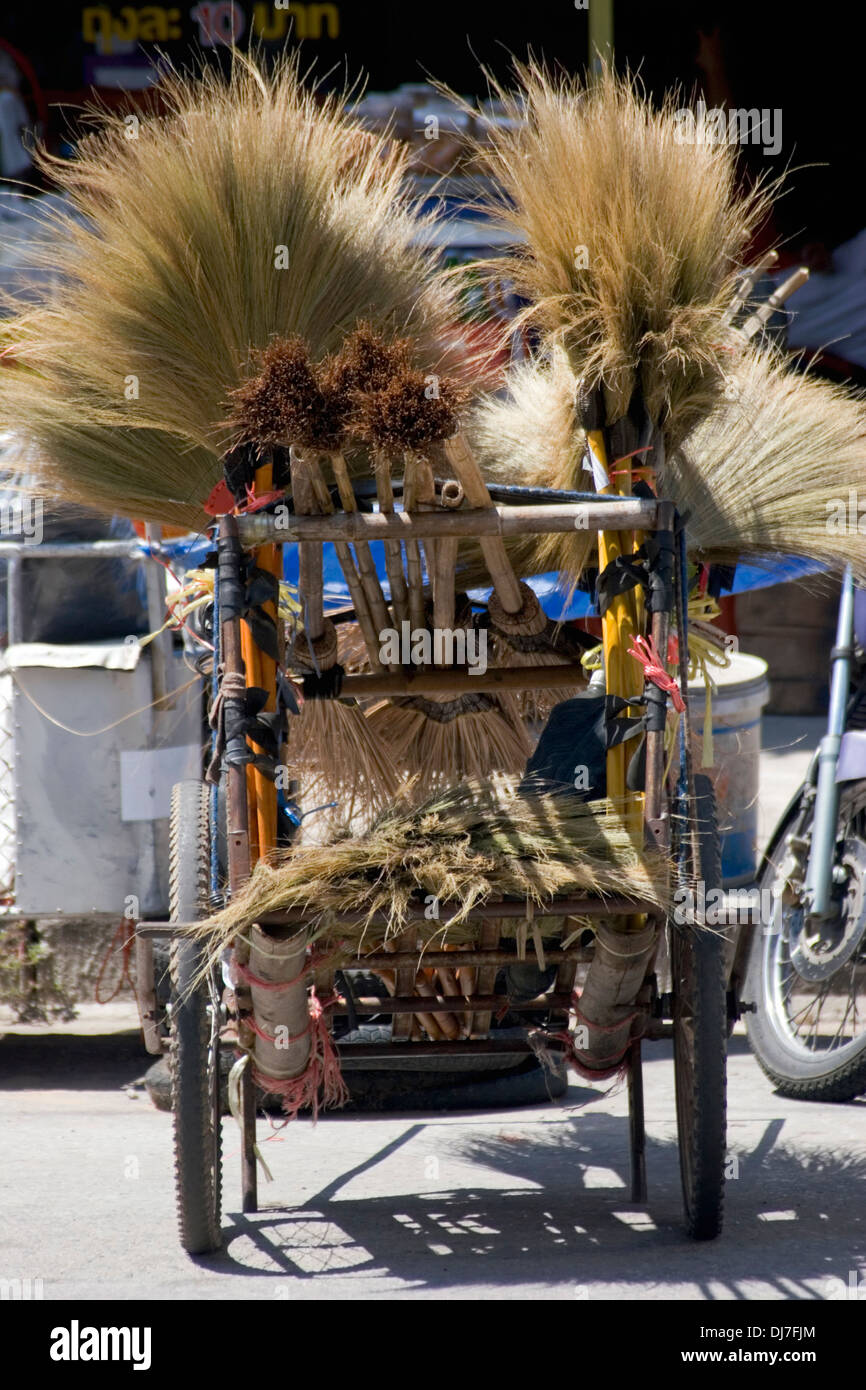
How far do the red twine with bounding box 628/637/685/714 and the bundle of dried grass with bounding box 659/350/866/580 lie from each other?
522mm

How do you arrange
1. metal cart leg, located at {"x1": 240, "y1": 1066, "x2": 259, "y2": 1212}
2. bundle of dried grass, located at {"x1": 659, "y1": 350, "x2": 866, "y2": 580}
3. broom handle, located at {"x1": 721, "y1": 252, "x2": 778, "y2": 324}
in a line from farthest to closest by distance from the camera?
bundle of dried grass, located at {"x1": 659, "y1": 350, "x2": 866, "y2": 580} → metal cart leg, located at {"x1": 240, "y1": 1066, "x2": 259, "y2": 1212} → broom handle, located at {"x1": 721, "y1": 252, "x2": 778, "y2": 324}

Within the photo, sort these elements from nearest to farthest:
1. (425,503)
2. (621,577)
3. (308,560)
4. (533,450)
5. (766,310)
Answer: (425,503) < (621,577) < (308,560) < (533,450) < (766,310)

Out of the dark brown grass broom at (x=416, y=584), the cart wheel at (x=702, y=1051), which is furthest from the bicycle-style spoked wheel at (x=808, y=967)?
the cart wheel at (x=702, y=1051)

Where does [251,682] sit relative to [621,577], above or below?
below

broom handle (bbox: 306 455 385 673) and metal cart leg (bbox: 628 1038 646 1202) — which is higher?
broom handle (bbox: 306 455 385 673)

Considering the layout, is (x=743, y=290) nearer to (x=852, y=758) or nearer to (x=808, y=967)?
(x=852, y=758)

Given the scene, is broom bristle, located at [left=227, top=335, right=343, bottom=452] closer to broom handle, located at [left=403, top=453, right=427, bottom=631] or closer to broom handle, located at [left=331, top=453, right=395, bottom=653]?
broom handle, located at [left=403, top=453, right=427, bottom=631]

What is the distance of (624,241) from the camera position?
2.77 metres

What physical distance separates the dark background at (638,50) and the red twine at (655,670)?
4.32 metres

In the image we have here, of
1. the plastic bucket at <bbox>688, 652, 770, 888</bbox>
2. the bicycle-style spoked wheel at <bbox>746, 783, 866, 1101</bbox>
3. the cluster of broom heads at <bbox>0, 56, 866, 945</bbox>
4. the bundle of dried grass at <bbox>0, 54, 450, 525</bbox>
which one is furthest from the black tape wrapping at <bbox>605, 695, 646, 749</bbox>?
the plastic bucket at <bbox>688, 652, 770, 888</bbox>

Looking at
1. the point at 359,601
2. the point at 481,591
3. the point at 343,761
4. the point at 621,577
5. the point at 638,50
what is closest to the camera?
the point at 621,577

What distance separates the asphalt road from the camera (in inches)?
107

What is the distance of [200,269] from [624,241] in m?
0.85

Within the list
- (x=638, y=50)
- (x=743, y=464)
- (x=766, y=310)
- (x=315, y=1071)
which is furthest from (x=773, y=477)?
(x=638, y=50)
